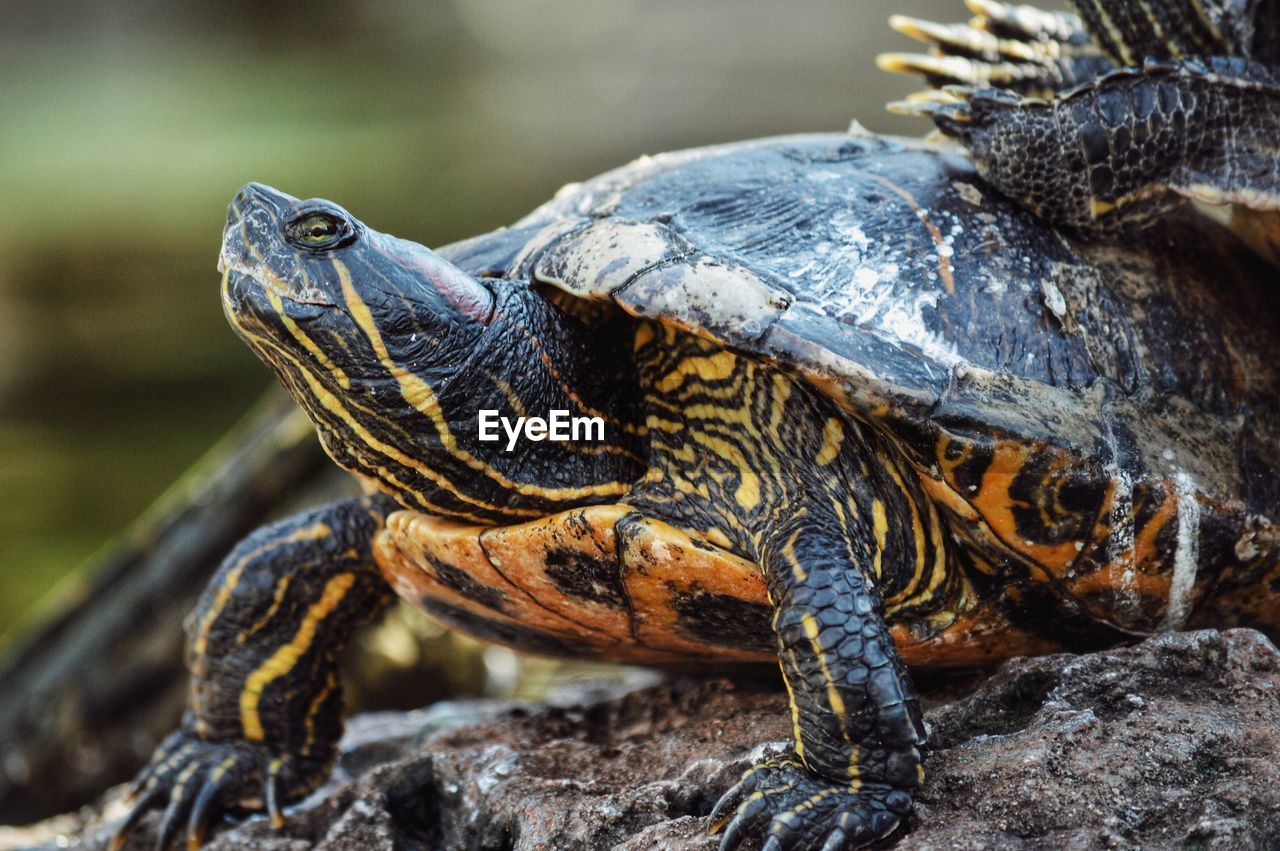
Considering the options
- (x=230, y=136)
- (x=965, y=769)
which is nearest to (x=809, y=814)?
(x=965, y=769)

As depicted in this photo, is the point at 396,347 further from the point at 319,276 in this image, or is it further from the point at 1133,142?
the point at 1133,142

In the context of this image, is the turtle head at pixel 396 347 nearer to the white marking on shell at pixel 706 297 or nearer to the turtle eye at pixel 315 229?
the turtle eye at pixel 315 229

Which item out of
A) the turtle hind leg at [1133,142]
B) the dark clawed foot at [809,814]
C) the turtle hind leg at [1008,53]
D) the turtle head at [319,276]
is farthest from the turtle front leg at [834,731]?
the turtle hind leg at [1008,53]

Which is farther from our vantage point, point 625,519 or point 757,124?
point 757,124

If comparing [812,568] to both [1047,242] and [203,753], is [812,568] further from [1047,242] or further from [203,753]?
[203,753]

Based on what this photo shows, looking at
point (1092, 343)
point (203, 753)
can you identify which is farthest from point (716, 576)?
point (203, 753)

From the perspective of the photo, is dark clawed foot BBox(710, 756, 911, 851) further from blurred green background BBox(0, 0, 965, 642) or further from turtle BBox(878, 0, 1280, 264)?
blurred green background BBox(0, 0, 965, 642)
